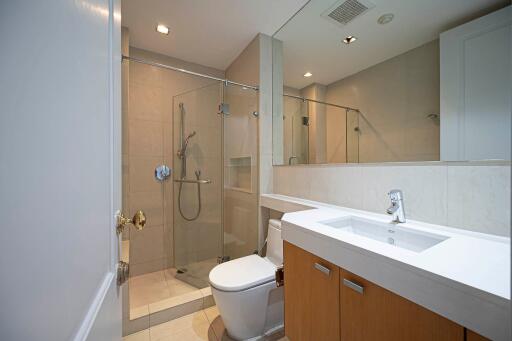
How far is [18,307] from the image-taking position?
0.21 meters

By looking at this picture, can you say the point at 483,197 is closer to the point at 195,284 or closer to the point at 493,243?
the point at 493,243

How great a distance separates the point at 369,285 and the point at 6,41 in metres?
0.89

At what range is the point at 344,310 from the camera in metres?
0.73

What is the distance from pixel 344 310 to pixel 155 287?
1.76 m

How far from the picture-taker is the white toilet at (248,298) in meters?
1.21

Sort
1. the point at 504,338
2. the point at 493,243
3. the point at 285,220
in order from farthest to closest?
the point at 285,220
the point at 493,243
the point at 504,338

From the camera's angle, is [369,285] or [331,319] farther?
[331,319]

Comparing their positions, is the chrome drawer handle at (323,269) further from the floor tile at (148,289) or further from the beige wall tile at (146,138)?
the beige wall tile at (146,138)

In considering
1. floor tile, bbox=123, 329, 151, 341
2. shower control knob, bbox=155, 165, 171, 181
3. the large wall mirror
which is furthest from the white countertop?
shower control knob, bbox=155, 165, 171, 181

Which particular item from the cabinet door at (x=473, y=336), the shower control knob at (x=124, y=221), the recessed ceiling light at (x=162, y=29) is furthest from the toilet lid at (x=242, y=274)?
the recessed ceiling light at (x=162, y=29)

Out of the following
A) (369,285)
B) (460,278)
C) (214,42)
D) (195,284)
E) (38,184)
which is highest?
(214,42)

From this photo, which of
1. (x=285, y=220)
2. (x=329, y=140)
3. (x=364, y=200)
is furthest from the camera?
(x=329, y=140)

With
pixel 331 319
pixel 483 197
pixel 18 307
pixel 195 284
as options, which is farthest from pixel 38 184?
pixel 195 284

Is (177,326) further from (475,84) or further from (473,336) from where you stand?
(475,84)
